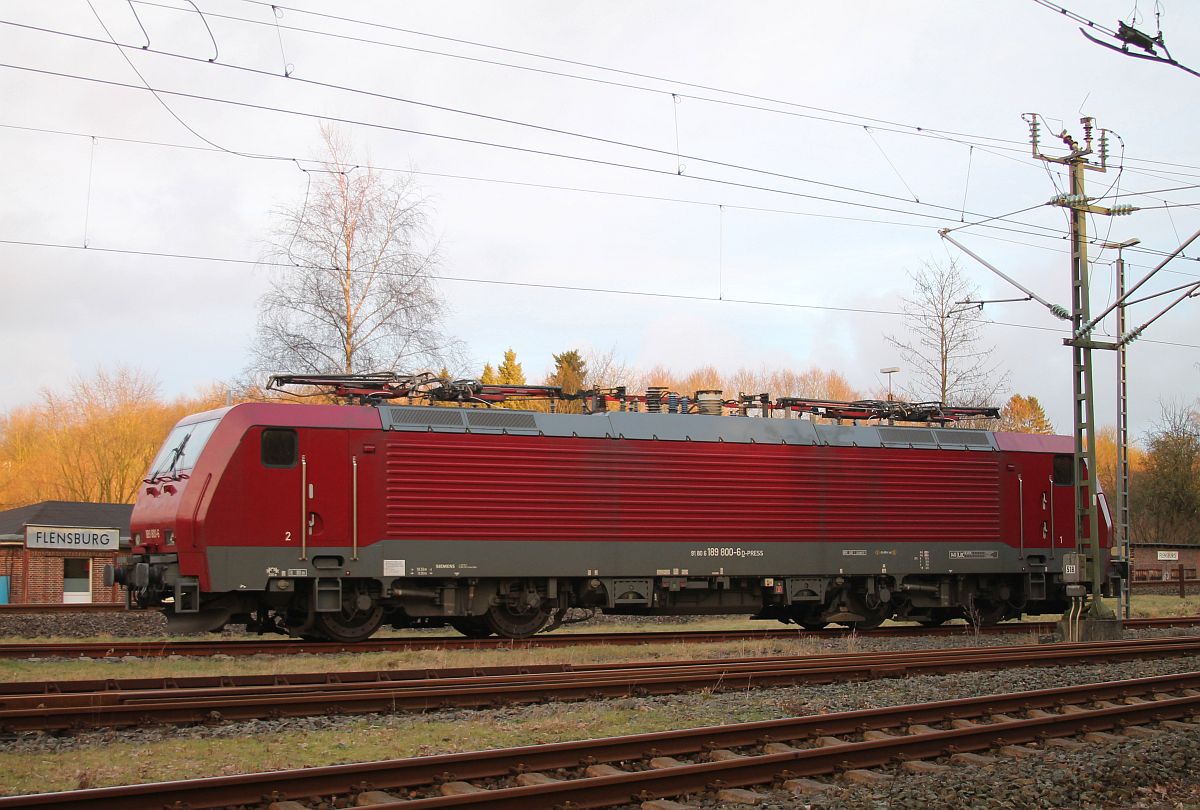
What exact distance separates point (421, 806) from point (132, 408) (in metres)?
52.2

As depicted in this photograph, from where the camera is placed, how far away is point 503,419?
61.1 feet

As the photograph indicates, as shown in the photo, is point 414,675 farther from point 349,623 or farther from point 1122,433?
point 1122,433

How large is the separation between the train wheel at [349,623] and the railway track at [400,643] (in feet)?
0.82

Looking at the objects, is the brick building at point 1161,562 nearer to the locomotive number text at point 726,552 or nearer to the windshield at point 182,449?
the locomotive number text at point 726,552

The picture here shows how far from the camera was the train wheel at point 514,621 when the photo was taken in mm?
18578

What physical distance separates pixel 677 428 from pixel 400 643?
6296mm

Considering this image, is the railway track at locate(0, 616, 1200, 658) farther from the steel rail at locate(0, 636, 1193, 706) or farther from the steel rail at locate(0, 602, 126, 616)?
the steel rail at locate(0, 602, 126, 616)

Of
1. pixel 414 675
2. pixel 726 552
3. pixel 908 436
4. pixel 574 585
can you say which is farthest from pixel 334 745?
pixel 908 436

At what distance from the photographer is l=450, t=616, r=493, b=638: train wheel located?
1911cm

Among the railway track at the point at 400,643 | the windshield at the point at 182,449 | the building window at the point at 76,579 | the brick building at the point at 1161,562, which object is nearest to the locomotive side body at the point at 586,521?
the windshield at the point at 182,449

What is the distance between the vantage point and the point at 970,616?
22688mm

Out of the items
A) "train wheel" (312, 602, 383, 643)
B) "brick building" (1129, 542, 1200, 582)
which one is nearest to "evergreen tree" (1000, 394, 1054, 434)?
"brick building" (1129, 542, 1200, 582)

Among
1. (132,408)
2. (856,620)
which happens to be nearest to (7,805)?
(856,620)

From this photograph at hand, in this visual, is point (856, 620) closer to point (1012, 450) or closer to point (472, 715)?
point (1012, 450)
